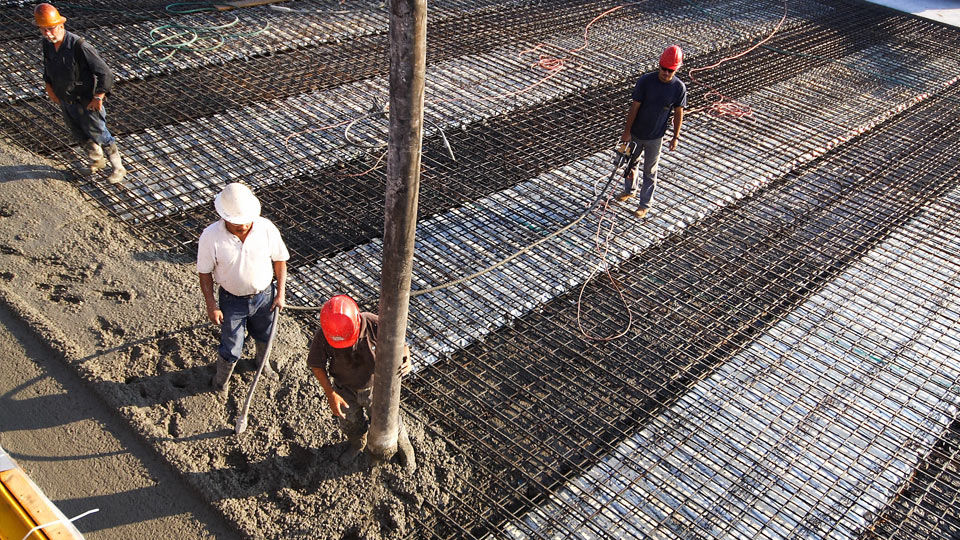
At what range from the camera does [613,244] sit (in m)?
6.02

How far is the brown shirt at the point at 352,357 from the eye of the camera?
3531 mm

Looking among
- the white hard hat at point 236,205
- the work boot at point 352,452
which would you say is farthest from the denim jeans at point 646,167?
the white hard hat at point 236,205

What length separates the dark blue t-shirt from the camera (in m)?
5.79

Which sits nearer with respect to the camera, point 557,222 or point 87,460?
point 87,460

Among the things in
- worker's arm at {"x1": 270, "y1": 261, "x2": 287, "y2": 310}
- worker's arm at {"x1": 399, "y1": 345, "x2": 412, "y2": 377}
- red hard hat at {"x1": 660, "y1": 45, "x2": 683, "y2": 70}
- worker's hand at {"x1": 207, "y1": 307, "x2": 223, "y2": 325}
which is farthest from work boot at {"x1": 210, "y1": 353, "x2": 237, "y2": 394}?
red hard hat at {"x1": 660, "y1": 45, "x2": 683, "y2": 70}

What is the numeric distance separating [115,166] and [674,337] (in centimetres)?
465

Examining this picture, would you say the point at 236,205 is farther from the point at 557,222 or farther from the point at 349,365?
the point at 557,222

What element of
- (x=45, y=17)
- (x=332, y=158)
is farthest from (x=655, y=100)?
(x=45, y=17)

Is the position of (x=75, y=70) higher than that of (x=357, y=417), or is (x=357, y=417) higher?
(x=75, y=70)

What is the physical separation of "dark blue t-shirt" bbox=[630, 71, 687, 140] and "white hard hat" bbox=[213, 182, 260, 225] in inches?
132

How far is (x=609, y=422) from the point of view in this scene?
448 cm

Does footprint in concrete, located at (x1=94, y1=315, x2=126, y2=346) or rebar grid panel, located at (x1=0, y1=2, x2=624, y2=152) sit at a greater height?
footprint in concrete, located at (x1=94, y1=315, x2=126, y2=346)

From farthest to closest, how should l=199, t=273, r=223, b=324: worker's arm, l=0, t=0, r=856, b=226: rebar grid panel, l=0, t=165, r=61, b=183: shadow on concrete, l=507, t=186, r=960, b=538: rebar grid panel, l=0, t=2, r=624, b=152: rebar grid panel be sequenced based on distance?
l=0, t=2, r=624, b=152: rebar grid panel, l=0, t=0, r=856, b=226: rebar grid panel, l=0, t=165, r=61, b=183: shadow on concrete, l=507, t=186, r=960, b=538: rebar grid panel, l=199, t=273, r=223, b=324: worker's arm

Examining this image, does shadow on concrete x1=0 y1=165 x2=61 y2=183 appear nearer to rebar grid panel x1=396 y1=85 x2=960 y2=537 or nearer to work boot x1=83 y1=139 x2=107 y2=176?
work boot x1=83 y1=139 x2=107 y2=176
